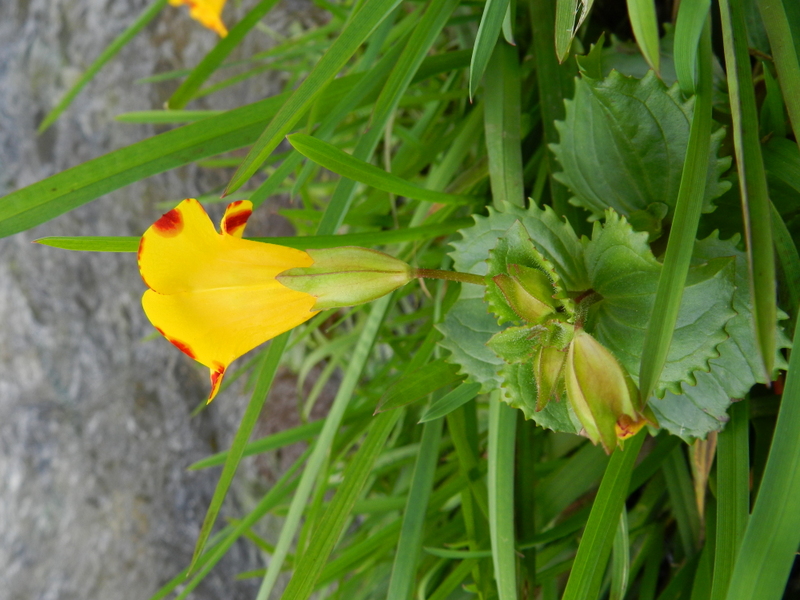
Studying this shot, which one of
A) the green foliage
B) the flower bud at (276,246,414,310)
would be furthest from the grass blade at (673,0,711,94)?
the flower bud at (276,246,414,310)

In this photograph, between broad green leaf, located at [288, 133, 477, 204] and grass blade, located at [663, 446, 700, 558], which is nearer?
broad green leaf, located at [288, 133, 477, 204]

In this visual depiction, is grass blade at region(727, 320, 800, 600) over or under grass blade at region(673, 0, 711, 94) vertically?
under

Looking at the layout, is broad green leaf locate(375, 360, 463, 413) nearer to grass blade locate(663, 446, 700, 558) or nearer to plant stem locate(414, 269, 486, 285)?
plant stem locate(414, 269, 486, 285)

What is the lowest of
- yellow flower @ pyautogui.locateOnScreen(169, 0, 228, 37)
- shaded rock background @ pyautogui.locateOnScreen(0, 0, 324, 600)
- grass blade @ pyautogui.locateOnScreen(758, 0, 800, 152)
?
shaded rock background @ pyautogui.locateOnScreen(0, 0, 324, 600)

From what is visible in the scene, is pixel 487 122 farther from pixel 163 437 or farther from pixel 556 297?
pixel 163 437

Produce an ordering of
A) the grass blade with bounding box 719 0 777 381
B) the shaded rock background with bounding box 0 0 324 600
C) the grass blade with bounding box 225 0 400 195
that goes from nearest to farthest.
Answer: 1. the grass blade with bounding box 719 0 777 381
2. the grass blade with bounding box 225 0 400 195
3. the shaded rock background with bounding box 0 0 324 600

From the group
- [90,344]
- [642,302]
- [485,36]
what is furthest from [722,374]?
[90,344]
